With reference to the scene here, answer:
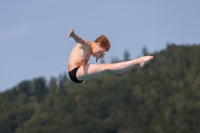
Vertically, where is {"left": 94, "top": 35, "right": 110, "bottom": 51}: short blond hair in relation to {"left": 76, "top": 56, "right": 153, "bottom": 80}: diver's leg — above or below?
above

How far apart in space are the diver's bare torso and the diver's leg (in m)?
0.31

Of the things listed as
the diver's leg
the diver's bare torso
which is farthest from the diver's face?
the diver's leg

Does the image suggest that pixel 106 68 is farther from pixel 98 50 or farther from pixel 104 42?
pixel 104 42

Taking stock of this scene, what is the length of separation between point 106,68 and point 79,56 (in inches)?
59.6

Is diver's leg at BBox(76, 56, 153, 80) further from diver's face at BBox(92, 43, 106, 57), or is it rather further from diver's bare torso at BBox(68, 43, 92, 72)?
diver's face at BBox(92, 43, 106, 57)

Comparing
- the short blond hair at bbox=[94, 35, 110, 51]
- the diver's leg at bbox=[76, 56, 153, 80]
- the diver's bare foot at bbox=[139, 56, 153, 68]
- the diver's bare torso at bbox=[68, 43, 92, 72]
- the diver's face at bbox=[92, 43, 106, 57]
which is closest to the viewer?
the diver's bare foot at bbox=[139, 56, 153, 68]

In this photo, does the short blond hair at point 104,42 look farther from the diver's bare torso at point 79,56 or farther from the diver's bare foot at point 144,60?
the diver's bare foot at point 144,60

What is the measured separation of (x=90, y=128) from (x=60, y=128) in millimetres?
9364

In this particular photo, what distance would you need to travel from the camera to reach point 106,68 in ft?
81.5

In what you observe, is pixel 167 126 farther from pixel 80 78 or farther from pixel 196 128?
pixel 80 78

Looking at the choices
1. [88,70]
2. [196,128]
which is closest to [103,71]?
[88,70]

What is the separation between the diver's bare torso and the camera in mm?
25766

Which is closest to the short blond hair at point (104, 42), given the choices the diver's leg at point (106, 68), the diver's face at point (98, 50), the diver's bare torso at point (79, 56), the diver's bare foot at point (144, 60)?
the diver's face at point (98, 50)

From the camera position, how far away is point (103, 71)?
24953 millimetres
